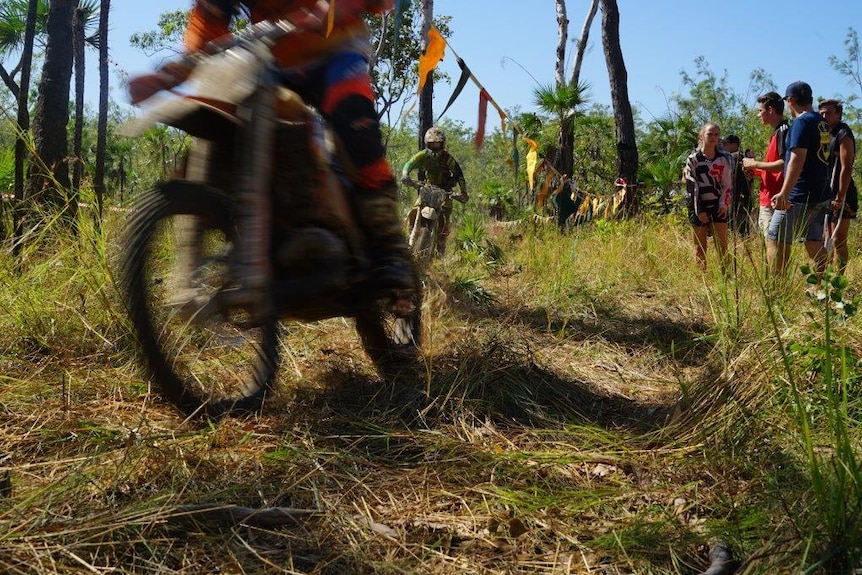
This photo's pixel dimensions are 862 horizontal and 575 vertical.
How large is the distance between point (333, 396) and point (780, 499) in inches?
73.4

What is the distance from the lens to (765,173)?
20.7ft

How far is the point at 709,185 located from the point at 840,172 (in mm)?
1120

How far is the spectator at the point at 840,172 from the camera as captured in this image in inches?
231

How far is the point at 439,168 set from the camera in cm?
828

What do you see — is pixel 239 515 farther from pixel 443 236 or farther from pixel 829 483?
pixel 443 236

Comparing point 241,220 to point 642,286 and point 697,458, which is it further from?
point 642,286

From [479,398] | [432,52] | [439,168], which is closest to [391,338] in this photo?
[479,398]

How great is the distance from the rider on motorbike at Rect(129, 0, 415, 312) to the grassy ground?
2.00ft

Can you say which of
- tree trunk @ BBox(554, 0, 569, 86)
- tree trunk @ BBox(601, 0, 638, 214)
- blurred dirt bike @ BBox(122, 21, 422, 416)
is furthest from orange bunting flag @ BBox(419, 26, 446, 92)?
tree trunk @ BBox(554, 0, 569, 86)

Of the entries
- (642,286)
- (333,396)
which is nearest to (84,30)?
(642,286)

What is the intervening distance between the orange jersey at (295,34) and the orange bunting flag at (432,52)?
0.80 m

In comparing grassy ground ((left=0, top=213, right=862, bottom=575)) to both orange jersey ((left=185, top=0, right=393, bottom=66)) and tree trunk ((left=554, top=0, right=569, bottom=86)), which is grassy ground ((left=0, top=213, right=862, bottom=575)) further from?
tree trunk ((left=554, top=0, right=569, bottom=86))

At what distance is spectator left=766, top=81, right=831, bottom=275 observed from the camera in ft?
18.0

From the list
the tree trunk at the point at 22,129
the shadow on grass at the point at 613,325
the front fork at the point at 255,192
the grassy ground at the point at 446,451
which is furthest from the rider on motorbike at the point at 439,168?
the front fork at the point at 255,192
